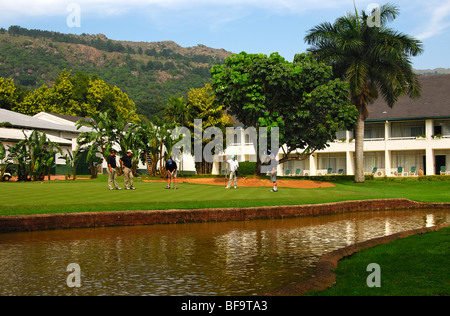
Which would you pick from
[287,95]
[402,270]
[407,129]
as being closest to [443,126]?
[407,129]

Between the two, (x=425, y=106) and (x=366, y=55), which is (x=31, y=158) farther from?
(x=425, y=106)

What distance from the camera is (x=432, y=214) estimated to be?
18.1 metres

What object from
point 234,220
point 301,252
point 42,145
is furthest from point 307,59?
point 301,252

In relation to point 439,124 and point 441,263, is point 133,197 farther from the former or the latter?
point 439,124

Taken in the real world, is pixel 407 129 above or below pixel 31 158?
above

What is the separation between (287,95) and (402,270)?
2777 centimetres

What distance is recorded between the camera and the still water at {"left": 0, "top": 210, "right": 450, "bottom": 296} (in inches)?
287

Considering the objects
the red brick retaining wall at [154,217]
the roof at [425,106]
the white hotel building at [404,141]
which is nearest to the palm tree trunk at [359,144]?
the roof at [425,106]

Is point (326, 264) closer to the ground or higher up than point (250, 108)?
closer to the ground

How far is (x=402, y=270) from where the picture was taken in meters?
7.05

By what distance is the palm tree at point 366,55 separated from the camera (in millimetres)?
35844
